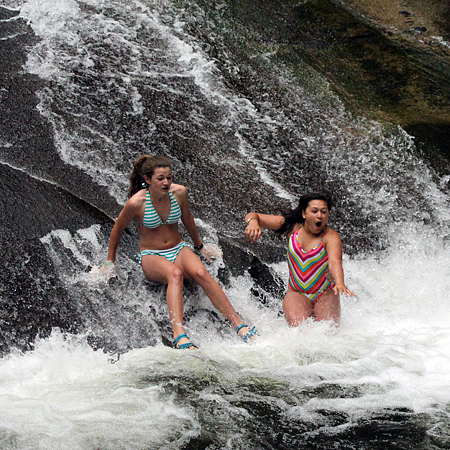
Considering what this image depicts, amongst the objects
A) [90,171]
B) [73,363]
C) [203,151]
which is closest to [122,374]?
[73,363]

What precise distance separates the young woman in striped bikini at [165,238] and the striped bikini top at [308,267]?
59cm

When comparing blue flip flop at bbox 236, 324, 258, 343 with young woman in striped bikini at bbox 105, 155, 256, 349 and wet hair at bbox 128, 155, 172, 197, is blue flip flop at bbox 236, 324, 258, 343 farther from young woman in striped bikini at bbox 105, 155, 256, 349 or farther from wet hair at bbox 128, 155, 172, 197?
wet hair at bbox 128, 155, 172, 197

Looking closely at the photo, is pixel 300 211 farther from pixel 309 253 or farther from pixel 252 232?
pixel 252 232

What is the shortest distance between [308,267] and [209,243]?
1180 mm

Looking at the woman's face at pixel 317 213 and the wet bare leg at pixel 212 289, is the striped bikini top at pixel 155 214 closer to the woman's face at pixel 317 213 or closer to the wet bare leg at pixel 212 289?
the wet bare leg at pixel 212 289

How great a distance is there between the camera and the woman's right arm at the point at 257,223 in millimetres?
5027

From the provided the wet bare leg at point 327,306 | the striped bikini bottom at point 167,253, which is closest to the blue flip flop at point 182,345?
the striped bikini bottom at point 167,253

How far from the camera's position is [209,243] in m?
6.01

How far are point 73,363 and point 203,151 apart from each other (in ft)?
10.5

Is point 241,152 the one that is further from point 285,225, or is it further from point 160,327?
point 160,327

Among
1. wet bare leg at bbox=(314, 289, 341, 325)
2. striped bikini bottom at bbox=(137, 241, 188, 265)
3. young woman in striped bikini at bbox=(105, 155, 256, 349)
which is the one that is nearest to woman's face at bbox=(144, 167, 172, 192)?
young woman in striped bikini at bbox=(105, 155, 256, 349)

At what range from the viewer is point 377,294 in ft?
19.7

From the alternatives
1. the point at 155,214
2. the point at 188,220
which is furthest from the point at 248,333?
the point at 155,214

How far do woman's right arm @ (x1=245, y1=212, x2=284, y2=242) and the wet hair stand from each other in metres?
0.80
